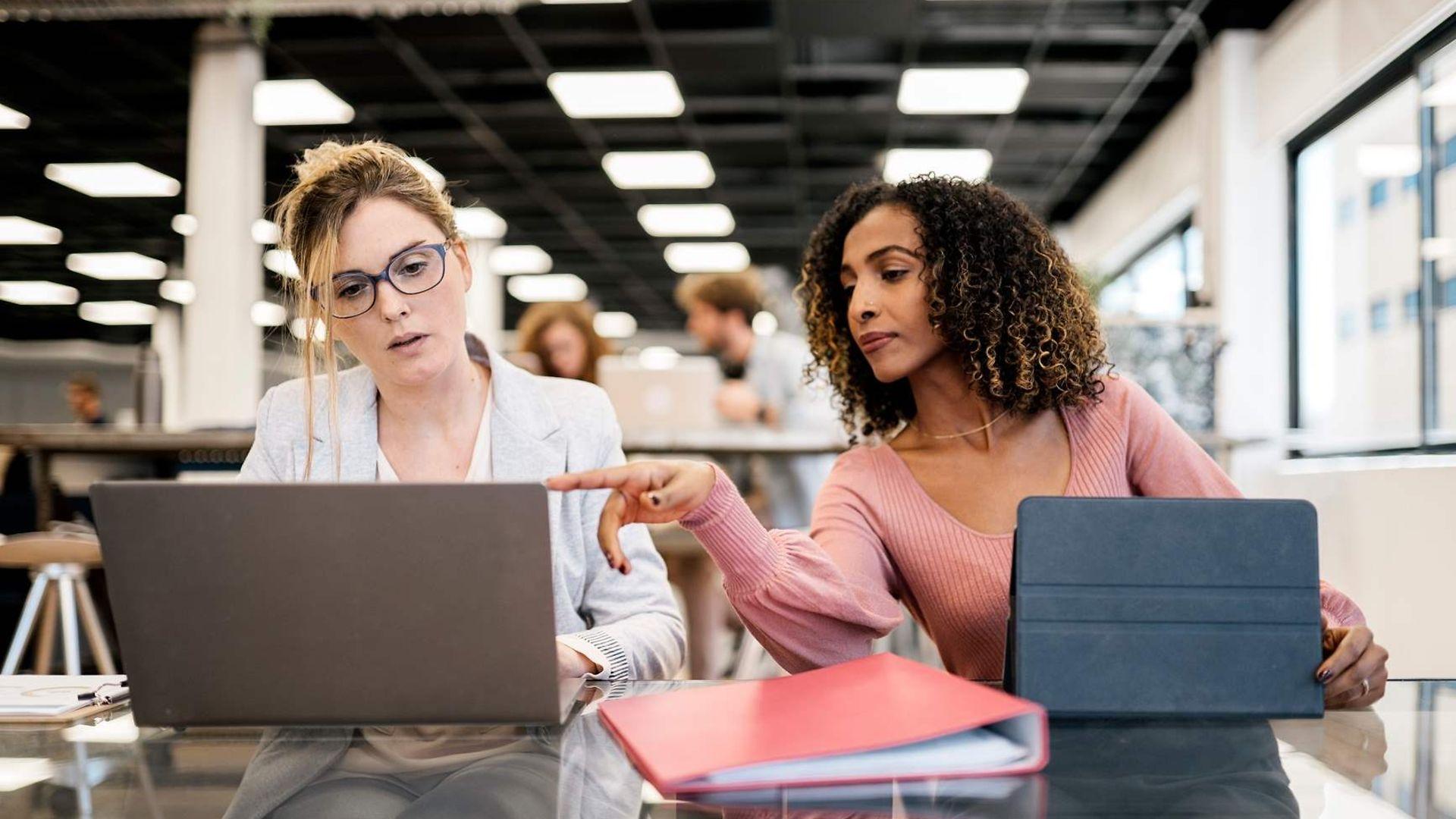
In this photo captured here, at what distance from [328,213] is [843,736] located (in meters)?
0.95

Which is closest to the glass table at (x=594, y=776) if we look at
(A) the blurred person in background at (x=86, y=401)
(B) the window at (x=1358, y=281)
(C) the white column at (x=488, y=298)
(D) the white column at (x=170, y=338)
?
(B) the window at (x=1358, y=281)

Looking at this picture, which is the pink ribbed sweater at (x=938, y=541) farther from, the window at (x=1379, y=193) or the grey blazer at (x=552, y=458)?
the window at (x=1379, y=193)

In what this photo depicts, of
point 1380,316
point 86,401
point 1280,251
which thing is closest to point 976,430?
point 1380,316

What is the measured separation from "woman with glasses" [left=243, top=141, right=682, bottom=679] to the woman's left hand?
0.67 meters

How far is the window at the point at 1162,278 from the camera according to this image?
6.51m

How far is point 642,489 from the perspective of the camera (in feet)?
3.14

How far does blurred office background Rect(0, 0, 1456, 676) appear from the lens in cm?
378

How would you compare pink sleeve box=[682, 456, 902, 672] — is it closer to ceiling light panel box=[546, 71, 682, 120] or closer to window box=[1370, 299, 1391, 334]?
window box=[1370, 299, 1391, 334]

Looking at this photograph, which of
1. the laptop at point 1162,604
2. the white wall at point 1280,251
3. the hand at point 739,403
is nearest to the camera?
the laptop at point 1162,604

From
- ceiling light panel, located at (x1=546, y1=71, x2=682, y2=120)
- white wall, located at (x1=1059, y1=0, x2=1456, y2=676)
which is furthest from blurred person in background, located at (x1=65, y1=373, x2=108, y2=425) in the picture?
white wall, located at (x1=1059, y1=0, x2=1456, y2=676)

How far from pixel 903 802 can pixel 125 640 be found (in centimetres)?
53

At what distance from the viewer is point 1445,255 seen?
3.55 meters

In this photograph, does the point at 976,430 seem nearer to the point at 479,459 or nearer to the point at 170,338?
the point at 479,459

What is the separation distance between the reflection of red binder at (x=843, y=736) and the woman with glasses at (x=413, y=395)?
0.47 metres
